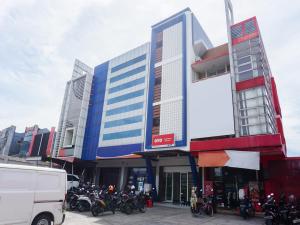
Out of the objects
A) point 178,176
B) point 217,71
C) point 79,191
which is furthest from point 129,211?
point 217,71

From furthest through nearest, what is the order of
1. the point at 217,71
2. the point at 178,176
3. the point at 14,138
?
the point at 14,138 < the point at 217,71 < the point at 178,176

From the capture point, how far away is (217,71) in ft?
76.7

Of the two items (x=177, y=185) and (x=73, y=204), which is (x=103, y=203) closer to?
(x=73, y=204)

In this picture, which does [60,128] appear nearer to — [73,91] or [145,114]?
[73,91]

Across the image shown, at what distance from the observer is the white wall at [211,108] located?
59.3 feet

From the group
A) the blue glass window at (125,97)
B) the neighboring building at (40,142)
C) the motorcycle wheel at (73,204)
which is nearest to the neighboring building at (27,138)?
the neighboring building at (40,142)

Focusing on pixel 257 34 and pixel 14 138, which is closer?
pixel 257 34

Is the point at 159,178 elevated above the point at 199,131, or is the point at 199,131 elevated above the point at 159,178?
the point at 199,131

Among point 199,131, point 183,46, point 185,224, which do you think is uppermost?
point 183,46

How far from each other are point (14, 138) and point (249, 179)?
5814cm

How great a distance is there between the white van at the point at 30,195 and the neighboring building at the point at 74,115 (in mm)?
22609

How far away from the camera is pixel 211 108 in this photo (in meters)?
19.1

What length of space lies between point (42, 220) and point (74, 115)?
26551mm

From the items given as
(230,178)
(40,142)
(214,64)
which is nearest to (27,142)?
(40,142)
